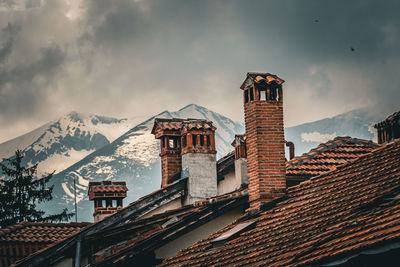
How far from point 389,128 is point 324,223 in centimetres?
1024

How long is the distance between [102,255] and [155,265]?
260 cm

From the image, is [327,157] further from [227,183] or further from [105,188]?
[105,188]

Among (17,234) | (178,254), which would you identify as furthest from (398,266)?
(17,234)

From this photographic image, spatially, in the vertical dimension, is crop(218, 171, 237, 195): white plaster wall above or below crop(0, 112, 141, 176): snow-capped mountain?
below

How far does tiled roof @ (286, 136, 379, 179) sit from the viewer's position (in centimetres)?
1903

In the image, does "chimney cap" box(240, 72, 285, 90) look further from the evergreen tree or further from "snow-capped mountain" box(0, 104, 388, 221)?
"snow-capped mountain" box(0, 104, 388, 221)

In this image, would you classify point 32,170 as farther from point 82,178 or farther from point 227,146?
point 227,146

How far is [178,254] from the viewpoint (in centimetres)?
1655

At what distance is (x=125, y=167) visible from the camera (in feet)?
434

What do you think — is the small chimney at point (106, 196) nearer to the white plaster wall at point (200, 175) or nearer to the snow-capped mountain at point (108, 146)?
the white plaster wall at point (200, 175)

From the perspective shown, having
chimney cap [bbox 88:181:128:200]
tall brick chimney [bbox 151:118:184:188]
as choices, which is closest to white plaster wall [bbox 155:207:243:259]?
tall brick chimney [bbox 151:118:184:188]

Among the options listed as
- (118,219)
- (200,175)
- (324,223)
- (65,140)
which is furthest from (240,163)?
(65,140)

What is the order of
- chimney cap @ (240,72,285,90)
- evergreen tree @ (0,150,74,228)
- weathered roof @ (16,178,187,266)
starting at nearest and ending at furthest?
chimney cap @ (240,72,285,90) < weathered roof @ (16,178,187,266) < evergreen tree @ (0,150,74,228)

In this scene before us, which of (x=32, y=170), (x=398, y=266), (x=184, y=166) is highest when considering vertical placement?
(x=32, y=170)
